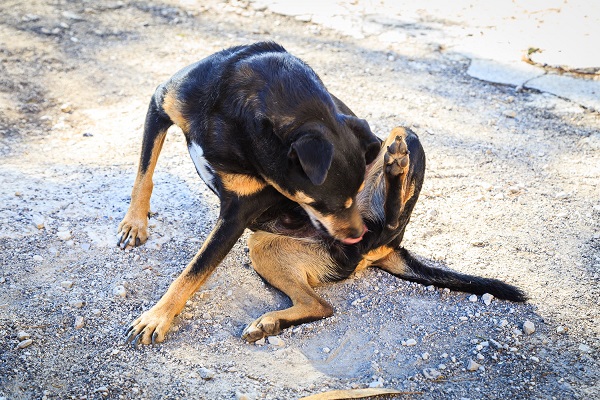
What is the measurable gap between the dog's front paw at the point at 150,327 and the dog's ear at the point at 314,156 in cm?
116

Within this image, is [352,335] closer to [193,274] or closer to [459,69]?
[193,274]

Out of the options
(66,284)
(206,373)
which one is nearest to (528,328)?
(206,373)

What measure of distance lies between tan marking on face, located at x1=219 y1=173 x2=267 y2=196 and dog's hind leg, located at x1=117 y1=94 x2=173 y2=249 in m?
0.63

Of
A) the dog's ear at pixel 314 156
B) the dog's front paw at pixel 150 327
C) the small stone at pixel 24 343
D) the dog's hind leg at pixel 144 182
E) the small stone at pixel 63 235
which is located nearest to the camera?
the dog's ear at pixel 314 156

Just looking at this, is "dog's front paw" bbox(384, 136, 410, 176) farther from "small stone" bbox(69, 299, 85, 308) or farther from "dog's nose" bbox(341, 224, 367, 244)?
"small stone" bbox(69, 299, 85, 308)

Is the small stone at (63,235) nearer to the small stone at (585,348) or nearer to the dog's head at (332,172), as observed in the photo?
the dog's head at (332,172)

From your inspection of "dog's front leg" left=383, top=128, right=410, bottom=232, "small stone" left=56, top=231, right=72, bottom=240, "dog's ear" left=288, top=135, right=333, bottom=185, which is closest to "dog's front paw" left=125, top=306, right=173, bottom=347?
"small stone" left=56, top=231, right=72, bottom=240

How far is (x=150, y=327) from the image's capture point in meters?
3.39

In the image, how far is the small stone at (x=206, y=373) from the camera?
3.14 metres

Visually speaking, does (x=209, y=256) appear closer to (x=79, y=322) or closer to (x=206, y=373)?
(x=206, y=373)

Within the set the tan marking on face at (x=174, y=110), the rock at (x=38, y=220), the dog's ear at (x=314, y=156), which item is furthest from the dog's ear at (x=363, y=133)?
the rock at (x=38, y=220)

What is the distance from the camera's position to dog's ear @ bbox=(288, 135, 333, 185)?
3049 mm

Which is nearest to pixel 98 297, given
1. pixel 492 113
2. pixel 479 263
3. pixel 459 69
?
pixel 479 263

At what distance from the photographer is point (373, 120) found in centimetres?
560
